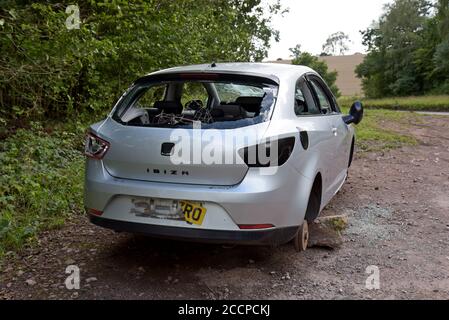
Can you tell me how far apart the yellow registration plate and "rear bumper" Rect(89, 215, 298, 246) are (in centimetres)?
7

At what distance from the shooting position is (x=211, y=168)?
3.00m

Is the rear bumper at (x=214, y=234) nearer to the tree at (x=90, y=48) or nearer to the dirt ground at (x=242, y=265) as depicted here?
the dirt ground at (x=242, y=265)

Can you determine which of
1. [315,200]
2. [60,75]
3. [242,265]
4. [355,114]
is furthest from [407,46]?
[242,265]

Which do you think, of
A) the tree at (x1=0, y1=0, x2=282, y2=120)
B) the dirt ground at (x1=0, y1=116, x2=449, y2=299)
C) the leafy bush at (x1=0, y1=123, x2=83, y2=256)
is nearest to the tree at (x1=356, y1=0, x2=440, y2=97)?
the tree at (x1=0, y1=0, x2=282, y2=120)

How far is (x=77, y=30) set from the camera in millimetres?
5605

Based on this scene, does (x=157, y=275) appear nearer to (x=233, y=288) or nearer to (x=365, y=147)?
(x=233, y=288)

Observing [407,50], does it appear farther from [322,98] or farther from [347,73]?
[322,98]

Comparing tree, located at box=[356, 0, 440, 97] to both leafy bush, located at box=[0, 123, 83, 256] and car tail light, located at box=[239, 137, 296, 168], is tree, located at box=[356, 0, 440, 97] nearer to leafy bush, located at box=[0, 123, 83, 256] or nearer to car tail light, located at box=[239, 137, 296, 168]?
leafy bush, located at box=[0, 123, 83, 256]

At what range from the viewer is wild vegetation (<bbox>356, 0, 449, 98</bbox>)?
4047 cm

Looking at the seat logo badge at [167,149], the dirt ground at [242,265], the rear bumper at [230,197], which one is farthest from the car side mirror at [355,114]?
the seat logo badge at [167,149]

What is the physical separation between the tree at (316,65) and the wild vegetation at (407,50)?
4359 mm

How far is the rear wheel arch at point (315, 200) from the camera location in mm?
3769

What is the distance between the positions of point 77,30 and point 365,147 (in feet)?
20.5

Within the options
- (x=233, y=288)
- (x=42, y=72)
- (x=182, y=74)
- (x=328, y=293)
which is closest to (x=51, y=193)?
(x=42, y=72)
